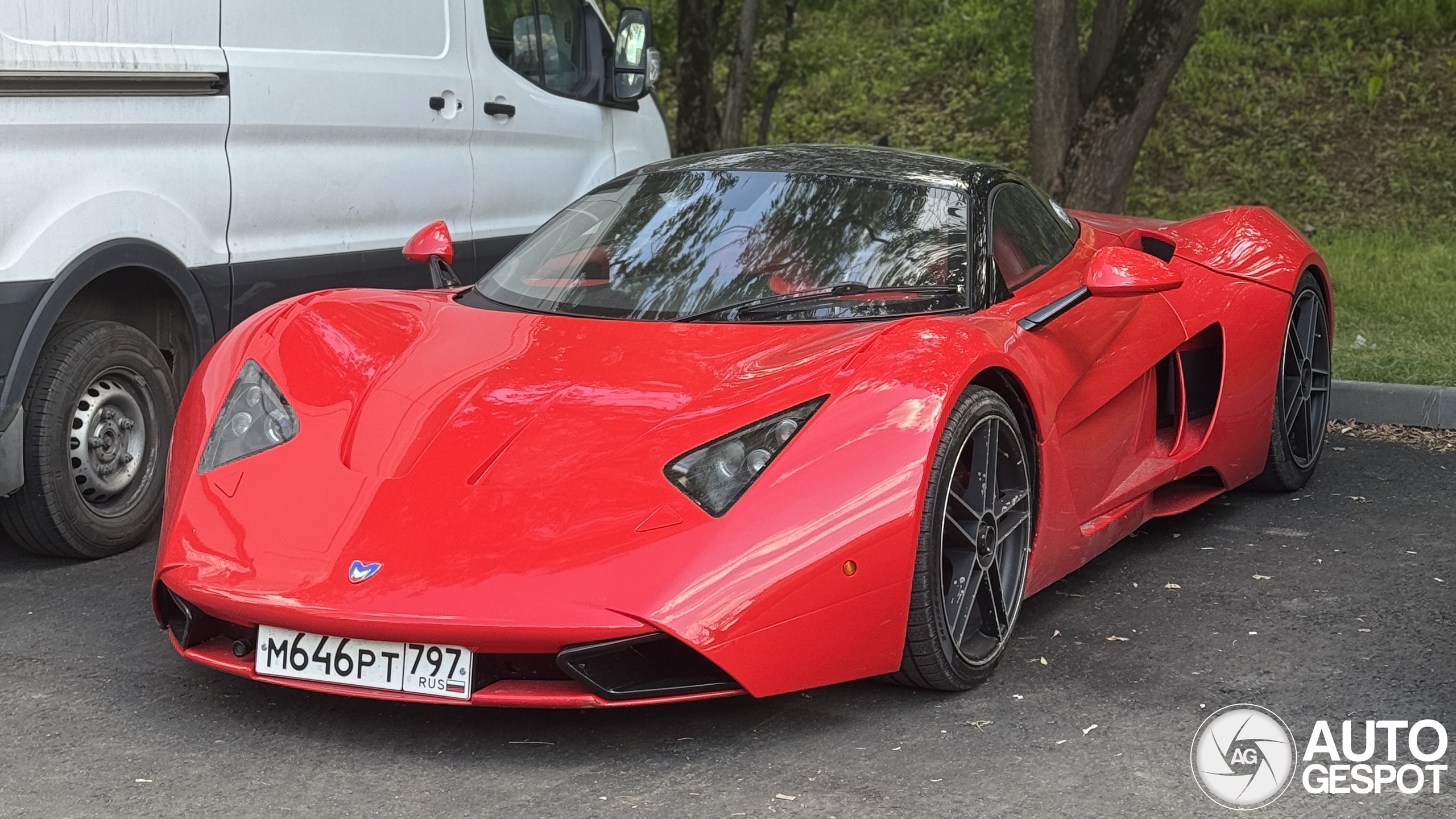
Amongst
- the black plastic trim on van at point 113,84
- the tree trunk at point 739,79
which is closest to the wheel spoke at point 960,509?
the black plastic trim on van at point 113,84

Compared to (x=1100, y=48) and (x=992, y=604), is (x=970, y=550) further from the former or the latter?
(x=1100, y=48)

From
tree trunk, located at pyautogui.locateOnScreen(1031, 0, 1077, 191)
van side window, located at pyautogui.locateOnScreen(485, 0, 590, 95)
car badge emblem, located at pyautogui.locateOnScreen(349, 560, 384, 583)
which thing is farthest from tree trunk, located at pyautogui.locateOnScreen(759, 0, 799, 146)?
car badge emblem, located at pyautogui.locateOnScreen(349, 560, 384, 583)

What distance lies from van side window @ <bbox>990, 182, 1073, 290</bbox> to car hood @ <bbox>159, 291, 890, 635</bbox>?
73 cm

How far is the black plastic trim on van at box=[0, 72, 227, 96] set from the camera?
4.64 metres

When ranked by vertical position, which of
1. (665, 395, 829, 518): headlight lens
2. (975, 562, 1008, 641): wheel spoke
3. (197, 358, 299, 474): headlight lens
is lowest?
(975, 562, 1008, 641): wheel spoke

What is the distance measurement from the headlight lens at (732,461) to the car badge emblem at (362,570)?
2.15 ft

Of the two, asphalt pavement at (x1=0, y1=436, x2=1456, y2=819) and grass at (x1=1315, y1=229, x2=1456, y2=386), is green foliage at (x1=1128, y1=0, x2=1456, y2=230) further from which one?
asphalt pavement at (x1=0, y1=436, x2=1456, y2=819)

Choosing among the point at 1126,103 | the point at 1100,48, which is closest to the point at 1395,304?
the point at 1126,103

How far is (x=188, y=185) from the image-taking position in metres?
5.42

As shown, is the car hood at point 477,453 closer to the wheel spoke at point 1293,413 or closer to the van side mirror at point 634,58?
the wheel spoke at point 1293,413

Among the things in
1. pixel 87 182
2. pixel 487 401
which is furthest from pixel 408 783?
pixel 87 182

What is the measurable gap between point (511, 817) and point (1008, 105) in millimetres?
10395

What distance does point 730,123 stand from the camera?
12695 millimetres

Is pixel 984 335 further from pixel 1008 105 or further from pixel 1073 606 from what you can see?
pixel 1008 105
